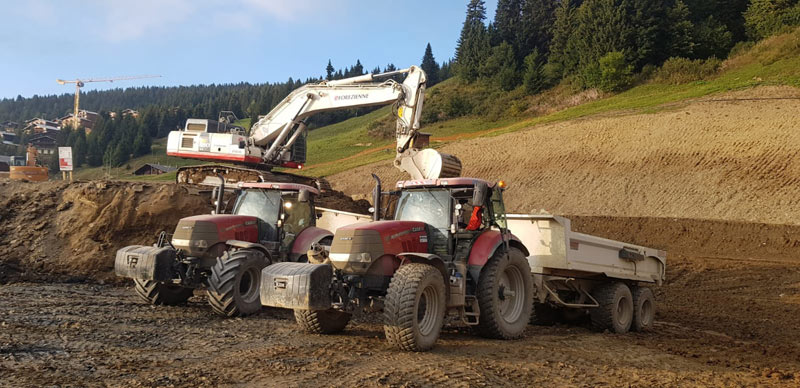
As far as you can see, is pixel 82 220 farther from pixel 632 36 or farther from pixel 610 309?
pixel 632 36

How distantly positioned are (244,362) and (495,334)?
340 cm

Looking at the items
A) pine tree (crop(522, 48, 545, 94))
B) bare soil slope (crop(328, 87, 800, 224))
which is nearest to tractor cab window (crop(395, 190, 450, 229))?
bare soil slope (crop(328, 87, 800, 224))

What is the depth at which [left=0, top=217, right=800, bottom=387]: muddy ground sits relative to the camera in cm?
576

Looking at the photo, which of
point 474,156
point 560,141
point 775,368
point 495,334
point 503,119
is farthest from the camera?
point 503,119

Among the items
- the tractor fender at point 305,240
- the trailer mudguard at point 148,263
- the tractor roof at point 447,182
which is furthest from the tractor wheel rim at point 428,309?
the trailer mudguard at point 148,263

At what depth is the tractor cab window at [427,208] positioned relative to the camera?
827 cm

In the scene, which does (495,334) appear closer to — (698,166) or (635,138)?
(698,166)

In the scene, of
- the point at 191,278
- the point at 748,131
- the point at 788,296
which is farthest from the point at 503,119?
the point at 191,278

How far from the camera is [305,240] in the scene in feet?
36.1

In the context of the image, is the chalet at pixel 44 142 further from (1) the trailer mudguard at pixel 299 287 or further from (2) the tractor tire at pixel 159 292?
(1) the trailer mudguard at pixel 299 287

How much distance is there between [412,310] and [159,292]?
17.8 feet

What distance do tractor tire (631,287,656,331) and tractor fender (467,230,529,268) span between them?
401 cm

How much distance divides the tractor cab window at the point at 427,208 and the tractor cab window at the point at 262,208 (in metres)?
3.31

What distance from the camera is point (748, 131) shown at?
1048 inches
